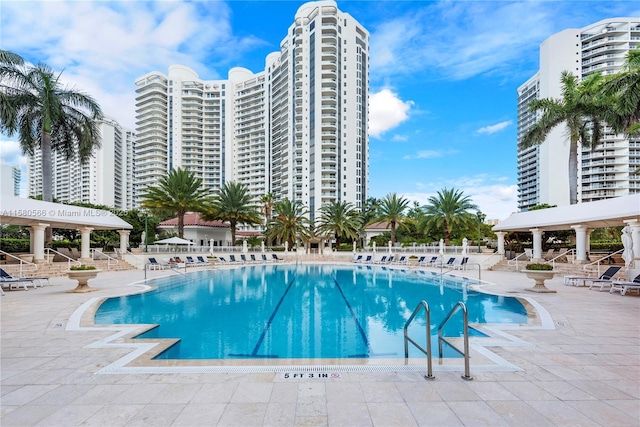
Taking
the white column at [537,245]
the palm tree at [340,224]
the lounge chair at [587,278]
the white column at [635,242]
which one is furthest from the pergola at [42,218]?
the white column at [537,245]

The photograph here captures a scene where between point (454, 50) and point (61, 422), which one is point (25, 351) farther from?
point (454, 50)

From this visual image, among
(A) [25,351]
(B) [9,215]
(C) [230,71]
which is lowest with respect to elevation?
(A) [25,351]

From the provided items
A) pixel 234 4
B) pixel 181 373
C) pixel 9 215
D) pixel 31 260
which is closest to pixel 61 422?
pixel 181 373

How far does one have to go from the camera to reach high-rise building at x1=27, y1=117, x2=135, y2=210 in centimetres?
9981

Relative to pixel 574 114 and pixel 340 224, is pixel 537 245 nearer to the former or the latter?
pixel 574 114

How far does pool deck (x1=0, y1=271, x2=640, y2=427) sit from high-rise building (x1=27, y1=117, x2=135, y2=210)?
108279mm

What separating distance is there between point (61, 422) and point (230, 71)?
10259cm

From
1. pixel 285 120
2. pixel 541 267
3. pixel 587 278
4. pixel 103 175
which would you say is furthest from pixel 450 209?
pixel 103 175

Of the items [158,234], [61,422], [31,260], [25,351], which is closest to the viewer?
[61,422]

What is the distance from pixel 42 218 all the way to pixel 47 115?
7.94 meters

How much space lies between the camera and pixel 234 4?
40.8 feet

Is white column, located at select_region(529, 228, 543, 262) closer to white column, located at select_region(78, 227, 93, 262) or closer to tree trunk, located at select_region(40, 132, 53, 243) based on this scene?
white column, located at select_region(78, 227, 93, 262)

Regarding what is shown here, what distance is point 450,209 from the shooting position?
103ft

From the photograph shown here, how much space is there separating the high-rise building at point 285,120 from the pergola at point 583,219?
4205 centimetres
